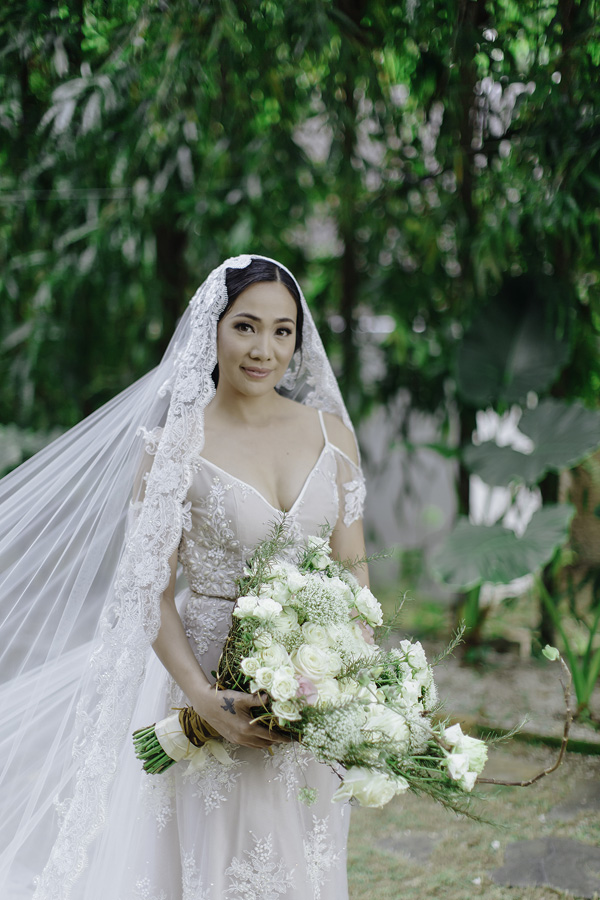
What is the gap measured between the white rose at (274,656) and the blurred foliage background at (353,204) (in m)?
1.79

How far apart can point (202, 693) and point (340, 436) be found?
27.9 inches

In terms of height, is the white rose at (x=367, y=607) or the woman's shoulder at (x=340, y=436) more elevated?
the woman's shoulder at (x=340, y=436)

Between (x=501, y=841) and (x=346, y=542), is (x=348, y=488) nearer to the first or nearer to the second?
(x=346, y=542)

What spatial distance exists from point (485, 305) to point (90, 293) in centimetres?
214

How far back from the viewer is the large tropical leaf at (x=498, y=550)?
3.01 meters

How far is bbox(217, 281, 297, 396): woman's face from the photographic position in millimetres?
1663

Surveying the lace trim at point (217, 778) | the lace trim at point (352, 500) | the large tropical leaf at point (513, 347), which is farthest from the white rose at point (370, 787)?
the large tropical leaf at point (513, 347)

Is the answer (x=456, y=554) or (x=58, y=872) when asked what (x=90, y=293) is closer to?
(x=456, y=554)

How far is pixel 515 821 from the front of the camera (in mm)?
2781

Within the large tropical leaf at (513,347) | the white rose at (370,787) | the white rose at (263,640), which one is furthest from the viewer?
the large tropical leaf at (513,347)

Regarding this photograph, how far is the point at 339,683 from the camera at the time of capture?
1338 millimetres

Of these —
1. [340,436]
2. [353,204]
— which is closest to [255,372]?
[340,436]

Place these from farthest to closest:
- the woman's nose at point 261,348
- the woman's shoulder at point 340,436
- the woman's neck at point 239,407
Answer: the woman's shoulder at point 340,436 < the woman's neck at point 239,407 < the woman's nose at point 261,348

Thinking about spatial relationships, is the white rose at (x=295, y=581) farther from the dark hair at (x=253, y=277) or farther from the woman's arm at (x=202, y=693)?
the dark hair at (x=253, y=277)
